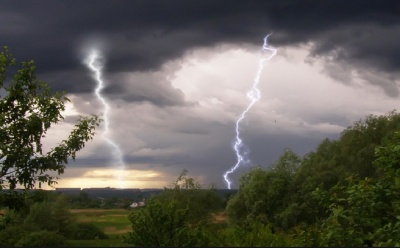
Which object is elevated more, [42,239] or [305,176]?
[305,176]

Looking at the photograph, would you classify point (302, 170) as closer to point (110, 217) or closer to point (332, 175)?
point (332, 175)

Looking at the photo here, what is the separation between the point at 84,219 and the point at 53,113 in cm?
7254

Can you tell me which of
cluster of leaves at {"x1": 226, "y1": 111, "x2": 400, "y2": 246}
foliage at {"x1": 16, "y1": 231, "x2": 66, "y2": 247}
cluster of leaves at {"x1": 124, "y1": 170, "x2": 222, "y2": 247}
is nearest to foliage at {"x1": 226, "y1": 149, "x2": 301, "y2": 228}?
cluster of leaves at {"x1": 226, "y1": 111, "x2": 400, "y2": 246}

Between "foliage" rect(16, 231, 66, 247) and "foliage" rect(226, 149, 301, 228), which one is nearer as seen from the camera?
"foliage" rect(16, 231, 66, 247)

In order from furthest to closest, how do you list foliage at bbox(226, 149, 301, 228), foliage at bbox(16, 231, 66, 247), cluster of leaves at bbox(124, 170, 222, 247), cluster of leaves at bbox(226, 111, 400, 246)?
foliage at bbox(226, 149, 301, 228) < cluster of leaves at bbox(226, 111, 400, 246) < foliage at bbox(16, 231, 66, 247) < cluster of leaves at bbox(124, 170, 222, 247)

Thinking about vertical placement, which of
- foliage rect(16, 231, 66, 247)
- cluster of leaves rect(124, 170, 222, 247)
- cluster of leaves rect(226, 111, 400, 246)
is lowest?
foliage rect(16, 231, 66, 247)

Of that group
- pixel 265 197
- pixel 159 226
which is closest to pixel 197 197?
pixel 265 197

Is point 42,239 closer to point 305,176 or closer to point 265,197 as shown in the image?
point 265,197

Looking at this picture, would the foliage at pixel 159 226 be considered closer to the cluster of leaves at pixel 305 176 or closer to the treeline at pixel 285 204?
the treeline at pixel 285 204

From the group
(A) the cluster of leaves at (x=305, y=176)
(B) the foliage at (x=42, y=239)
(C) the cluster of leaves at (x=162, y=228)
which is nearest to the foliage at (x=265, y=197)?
(A) the cluster of leaves at (x=305, y=176)

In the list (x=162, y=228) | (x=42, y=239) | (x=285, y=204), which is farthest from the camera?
(x=285, y=204)

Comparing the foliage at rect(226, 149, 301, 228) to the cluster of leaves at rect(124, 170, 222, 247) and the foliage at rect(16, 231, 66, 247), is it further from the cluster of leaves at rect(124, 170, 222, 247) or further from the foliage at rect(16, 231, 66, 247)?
the cluster of leaves at rect(124, 170, 222, 247)

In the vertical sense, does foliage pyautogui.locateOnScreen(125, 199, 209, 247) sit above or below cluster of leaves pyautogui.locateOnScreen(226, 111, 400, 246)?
below

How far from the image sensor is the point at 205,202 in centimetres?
7056
